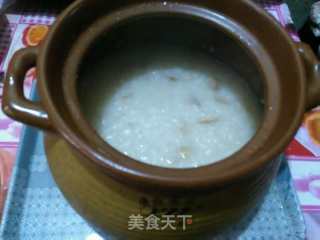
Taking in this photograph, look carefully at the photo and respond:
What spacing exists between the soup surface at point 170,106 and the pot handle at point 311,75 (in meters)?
0.15

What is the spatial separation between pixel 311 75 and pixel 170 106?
1.00 feet

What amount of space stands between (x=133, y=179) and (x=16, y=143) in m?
0.61

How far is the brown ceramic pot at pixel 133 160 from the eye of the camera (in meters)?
0.59

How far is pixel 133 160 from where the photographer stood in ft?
1.94

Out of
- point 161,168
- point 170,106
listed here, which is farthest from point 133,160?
point 170,106

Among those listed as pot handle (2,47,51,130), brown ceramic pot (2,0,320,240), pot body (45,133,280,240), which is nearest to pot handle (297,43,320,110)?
brown ceramic pot (2,0,320,240)

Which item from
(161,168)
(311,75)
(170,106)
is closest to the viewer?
(161,168)

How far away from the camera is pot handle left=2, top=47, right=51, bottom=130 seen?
24.9 inches

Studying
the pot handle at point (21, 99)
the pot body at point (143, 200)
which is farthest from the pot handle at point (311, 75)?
the pot handle at point (21, 99)

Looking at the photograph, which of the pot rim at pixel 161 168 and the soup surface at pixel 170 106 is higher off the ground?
the pot rim at pixel 161 168

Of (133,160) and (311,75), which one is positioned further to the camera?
(311,75)

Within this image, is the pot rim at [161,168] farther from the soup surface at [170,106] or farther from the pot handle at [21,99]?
the soup surface at [170,106]

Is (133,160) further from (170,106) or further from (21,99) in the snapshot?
(170,106)

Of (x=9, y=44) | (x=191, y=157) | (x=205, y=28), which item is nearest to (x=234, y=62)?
(x=205, y=28)
